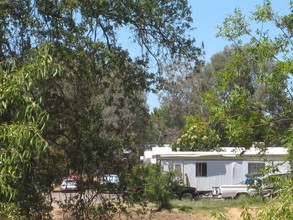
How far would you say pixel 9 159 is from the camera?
6461 mm

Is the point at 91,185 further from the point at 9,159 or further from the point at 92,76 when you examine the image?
the point at 9,159

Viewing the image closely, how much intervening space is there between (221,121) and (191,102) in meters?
42.3

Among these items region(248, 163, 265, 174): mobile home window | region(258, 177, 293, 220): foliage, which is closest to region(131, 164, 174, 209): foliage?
region(248, 163, 265, 174): mobile home window

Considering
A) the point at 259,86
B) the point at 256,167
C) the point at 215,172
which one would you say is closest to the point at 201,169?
the point at 215,172

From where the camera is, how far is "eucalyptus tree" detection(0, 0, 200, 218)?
12.3 meters

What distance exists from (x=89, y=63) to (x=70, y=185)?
99.7 inches

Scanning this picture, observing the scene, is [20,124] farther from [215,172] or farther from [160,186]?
[215,172]

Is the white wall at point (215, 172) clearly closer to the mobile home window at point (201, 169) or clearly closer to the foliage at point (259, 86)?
the mobile home window at point (201, 169)

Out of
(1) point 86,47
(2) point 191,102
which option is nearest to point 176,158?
(2) point 191,102

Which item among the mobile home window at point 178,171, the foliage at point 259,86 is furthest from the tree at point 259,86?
the mobile home window at point 178,171

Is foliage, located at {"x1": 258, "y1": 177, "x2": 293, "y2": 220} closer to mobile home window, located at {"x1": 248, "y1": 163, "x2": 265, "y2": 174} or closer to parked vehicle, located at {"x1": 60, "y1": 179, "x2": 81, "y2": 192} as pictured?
mobile home window, located at {"x1": 248, "y1": 163, "x2": 265, "y2": 174}

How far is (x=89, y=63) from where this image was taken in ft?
42.4

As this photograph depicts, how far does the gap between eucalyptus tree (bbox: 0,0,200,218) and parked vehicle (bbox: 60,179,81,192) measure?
26 centimetres

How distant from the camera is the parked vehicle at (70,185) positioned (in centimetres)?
1333
